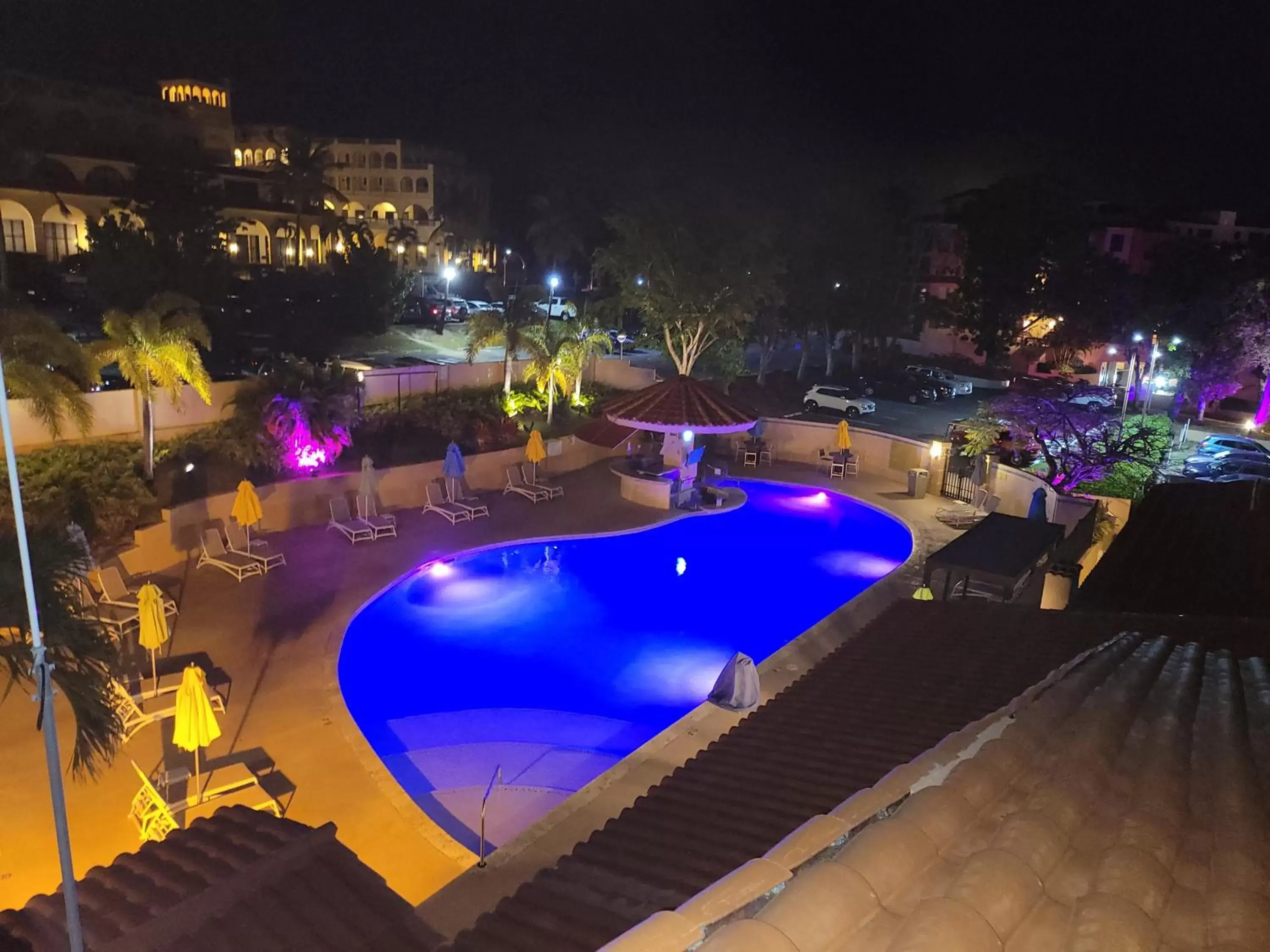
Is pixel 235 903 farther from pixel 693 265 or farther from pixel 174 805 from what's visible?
pixel 693 265

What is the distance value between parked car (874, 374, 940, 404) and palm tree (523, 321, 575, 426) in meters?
17.9

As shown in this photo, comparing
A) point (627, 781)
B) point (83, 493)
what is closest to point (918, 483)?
point (627, 781)

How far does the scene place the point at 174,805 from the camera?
8141 millimetres

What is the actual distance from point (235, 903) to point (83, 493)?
39.6 feet

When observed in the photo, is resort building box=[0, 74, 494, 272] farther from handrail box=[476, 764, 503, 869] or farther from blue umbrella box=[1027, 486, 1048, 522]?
blue umbrella box=[1027, 486, 1048, 522]

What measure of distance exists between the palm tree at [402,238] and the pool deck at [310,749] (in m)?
58.0

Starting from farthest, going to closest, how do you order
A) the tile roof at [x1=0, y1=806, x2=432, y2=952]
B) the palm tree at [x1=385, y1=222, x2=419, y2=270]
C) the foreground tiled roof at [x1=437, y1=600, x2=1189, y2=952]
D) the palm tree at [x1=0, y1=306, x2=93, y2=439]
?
the palm tree at [x1=385, y1=222, x2=419, y2=270], the palm tree at [x1=0, y1=306, x2=93, y2=439], the tile roof at [x1=0, y1=806, x2=432, y2=952], the foreground tiled roof at [x1=437, y1=600, x2=1189, y2=952]

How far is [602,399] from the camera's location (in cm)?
2792

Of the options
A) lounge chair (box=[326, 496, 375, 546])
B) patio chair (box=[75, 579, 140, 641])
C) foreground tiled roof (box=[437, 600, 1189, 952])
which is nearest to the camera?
foreground tiled roof (box=[437, 600, 1189, 952])

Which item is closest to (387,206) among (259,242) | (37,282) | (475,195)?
(475,195)

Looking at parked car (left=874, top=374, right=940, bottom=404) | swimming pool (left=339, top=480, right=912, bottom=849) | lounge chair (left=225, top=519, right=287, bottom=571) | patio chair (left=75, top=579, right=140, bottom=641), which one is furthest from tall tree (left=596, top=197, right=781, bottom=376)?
patio chair (left=75, top=579, right=140, bottom=641)

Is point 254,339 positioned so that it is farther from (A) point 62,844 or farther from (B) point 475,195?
(B) point 475,195

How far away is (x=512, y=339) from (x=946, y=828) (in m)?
21.1

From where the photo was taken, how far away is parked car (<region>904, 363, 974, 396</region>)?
37.6m
